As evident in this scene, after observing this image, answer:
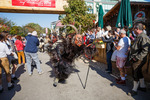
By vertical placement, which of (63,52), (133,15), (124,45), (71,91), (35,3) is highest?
(35,3)

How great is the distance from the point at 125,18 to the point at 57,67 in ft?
12.5

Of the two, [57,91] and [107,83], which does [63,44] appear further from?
[107,83]

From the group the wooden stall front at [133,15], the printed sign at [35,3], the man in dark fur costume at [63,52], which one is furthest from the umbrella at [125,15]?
the printed sign at [35,3]

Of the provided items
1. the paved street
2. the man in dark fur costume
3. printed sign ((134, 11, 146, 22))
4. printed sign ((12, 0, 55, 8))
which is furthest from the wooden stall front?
printed sign ((12, 0, 55, 8))

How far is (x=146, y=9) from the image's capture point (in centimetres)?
877

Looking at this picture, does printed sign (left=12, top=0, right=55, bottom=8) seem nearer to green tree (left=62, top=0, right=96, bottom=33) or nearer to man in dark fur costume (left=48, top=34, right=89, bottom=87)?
green tree (left=62, top=0, right=96, bottom=33)

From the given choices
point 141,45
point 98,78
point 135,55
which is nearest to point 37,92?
point 98,78

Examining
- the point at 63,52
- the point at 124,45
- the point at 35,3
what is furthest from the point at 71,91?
the point at 35,3

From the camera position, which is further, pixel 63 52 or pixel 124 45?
pixel 63 52

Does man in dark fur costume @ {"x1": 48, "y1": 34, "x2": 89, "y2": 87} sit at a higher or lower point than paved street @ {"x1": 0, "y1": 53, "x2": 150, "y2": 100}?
higher

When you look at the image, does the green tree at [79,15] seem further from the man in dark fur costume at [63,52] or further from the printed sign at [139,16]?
the man in dark fur costume at [63,52]

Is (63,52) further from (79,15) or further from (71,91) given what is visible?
(79,15)

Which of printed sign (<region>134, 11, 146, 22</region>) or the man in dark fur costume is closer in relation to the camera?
the man in dark fur costume

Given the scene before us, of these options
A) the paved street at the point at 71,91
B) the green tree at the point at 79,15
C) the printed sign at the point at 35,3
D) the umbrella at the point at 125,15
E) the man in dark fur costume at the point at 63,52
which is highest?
the printed sign at the point at 35,3
